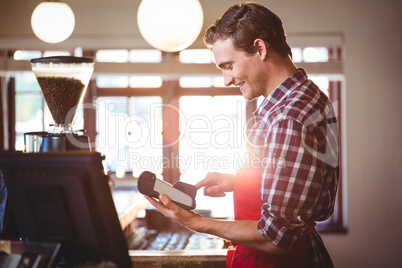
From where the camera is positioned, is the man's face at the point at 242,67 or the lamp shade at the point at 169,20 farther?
the lamp shade at the point at 169,20

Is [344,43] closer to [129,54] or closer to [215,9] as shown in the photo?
[215,9]

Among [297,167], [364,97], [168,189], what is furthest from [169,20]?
[364,97]

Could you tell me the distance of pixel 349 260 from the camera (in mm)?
3949

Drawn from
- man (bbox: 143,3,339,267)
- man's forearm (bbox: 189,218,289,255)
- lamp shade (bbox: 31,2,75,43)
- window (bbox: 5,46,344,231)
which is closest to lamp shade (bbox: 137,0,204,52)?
man (bbox: 143,3,339,267)

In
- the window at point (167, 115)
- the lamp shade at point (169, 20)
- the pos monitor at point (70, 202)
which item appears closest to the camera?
the pos monitor at point (70, 202)

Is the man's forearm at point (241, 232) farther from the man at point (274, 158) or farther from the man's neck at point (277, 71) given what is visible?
the man's neck at point (277, 71)

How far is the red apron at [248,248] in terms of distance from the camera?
3.57 ft

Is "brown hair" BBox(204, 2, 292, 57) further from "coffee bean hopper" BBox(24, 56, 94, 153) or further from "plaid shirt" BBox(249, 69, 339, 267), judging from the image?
"coffee bean hopper" BBox(24, 56, 94, 153)

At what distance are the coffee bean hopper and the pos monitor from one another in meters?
0.30

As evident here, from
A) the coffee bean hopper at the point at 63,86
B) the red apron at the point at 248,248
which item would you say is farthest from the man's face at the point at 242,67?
the coffee bean hopper at the point at 63,86

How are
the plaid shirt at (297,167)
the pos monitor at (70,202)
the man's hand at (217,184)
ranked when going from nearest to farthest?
the pos monitor at (70,202) < the plaid shirt at (297,167) < the man's hand at (217,184)

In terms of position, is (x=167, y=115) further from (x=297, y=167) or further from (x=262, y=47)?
(x=297, y=167)

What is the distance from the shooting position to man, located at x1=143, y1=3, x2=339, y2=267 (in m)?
0.96

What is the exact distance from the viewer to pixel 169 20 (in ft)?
5.91
